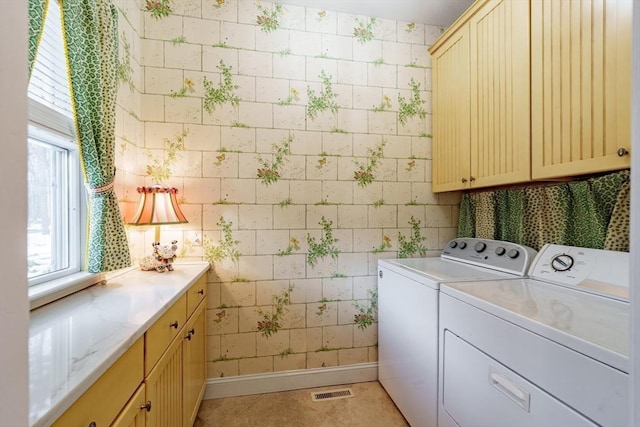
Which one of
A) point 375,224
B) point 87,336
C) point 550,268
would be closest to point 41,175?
point 87,336

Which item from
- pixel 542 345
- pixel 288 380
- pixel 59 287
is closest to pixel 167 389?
pixel 59 287

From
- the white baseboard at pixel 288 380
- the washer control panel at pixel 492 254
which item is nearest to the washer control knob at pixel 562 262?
the washer control panel at pixel 492 254

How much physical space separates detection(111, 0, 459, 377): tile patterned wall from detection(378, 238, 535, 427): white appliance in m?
0.22

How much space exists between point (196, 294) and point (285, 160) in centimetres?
104

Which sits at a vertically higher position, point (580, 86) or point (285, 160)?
point (580, 86)

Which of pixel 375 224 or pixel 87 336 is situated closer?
pixel 87 336

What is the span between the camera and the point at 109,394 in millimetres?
716

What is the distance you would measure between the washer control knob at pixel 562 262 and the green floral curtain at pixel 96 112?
2068 millimetres

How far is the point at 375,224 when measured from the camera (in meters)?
2.14

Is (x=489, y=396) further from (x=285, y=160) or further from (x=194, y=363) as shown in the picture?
(x=285, y=160)

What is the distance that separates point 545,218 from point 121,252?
7.39 feet

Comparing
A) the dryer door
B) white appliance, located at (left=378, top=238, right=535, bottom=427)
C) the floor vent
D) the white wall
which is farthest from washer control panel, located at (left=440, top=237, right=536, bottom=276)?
the white wall

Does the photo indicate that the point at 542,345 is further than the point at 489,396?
No

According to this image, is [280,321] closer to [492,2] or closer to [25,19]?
[25,19]
